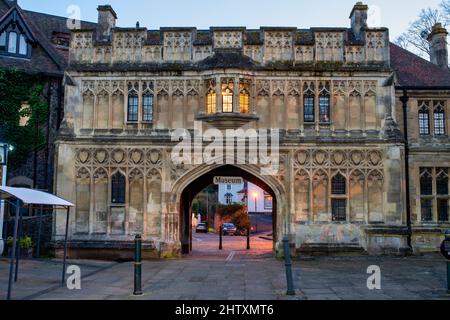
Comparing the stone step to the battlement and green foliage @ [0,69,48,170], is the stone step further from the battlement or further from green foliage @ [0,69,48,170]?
green foliage @ [0,69,48,170]

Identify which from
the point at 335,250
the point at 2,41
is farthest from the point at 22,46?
the point at 335,250

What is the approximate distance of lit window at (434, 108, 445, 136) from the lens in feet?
68.0

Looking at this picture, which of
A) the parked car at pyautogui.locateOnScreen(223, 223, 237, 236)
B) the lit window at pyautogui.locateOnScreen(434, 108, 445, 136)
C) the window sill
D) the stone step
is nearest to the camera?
the stone step

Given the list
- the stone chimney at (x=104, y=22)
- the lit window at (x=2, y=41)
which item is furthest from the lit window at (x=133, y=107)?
the lit window at (x=2, y=41)

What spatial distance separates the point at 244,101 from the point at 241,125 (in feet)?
3.22

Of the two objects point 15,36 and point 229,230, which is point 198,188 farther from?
point 229,230

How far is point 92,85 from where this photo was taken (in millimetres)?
20266

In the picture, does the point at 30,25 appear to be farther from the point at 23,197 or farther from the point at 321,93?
the point at 23,197

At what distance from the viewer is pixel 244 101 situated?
1973 cm

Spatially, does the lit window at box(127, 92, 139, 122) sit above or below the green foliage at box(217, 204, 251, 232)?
above

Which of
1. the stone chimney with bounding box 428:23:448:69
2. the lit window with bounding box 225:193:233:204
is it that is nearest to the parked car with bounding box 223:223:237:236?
the lit window with bounding box 225:193:233:204

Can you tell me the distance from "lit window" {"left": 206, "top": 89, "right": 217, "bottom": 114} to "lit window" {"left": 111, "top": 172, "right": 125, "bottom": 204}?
4.40 meters

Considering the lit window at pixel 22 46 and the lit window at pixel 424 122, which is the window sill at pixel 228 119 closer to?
the lit window at pixel 424 122

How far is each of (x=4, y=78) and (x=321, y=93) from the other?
13.5 m
